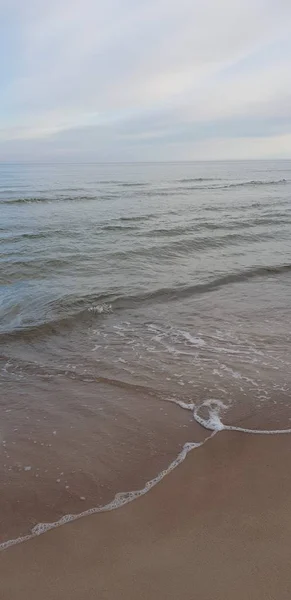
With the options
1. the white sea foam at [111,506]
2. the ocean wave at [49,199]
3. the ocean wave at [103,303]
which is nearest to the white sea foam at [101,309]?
the ocean wave at [103,303]

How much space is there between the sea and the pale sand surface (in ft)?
0.74

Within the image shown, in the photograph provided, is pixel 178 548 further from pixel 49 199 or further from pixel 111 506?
pixel 49 199

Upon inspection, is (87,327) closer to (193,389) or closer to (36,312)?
(36,312)

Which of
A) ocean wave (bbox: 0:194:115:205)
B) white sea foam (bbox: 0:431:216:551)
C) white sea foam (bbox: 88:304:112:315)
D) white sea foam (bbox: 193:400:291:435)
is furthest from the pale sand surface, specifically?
ocean wave (bbox: 0:194:115:205)

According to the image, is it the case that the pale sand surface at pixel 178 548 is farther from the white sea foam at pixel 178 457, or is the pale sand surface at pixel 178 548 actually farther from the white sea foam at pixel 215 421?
the white sea foam at pixel 215 421

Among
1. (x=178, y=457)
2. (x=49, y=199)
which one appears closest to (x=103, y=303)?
(x=178, y=457)

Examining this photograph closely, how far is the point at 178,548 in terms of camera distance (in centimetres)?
297

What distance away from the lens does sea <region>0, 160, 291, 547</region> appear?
3896mm

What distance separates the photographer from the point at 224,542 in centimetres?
301

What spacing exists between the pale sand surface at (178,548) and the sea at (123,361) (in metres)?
0.22

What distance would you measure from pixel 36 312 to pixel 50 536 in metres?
5.72

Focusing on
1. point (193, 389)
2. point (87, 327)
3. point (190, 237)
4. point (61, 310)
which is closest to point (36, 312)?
point (61, 310)

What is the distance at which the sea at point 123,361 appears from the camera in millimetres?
3896

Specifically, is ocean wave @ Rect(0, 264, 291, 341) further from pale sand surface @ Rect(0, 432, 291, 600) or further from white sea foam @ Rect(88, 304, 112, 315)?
pale sand surface @ Rect(0, 432, 291, 600)
